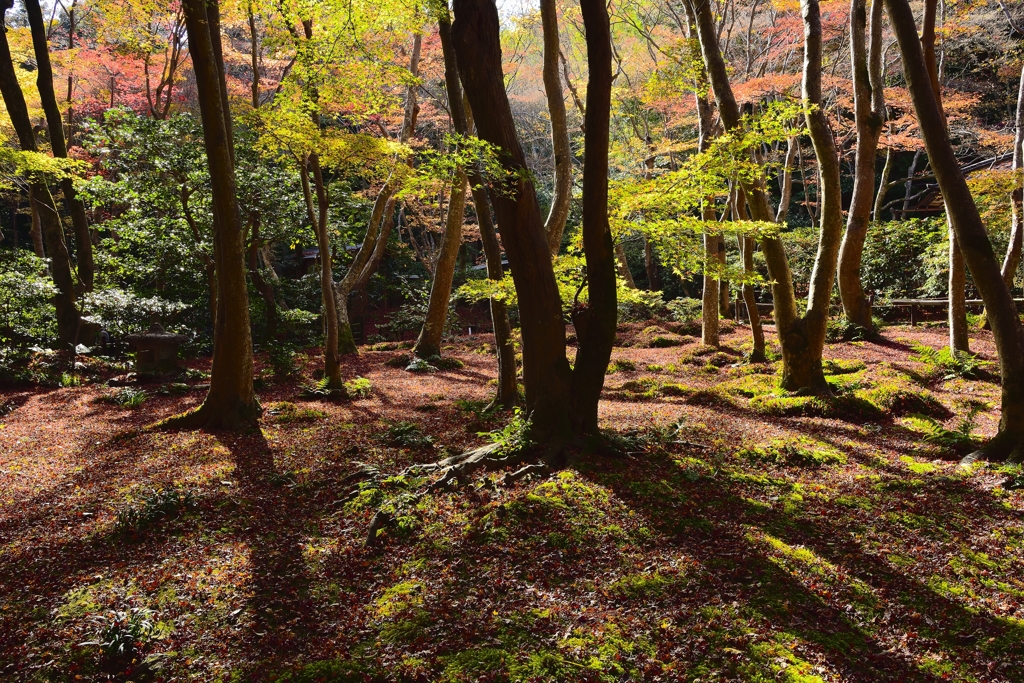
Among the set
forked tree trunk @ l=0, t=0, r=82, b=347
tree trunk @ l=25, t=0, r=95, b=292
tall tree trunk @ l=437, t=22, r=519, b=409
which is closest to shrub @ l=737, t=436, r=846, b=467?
tall tree trunk @ l=437, t=22, r=519, b=409

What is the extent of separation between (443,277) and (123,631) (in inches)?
384

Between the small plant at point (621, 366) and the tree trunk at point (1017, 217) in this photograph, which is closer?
the tree trunk at point (1017, 217)

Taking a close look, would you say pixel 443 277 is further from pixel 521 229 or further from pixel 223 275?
pixel 521 229

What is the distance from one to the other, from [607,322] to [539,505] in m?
1.77

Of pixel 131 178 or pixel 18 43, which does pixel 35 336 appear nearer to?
pixel 131 178

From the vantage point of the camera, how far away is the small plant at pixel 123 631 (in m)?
2.87

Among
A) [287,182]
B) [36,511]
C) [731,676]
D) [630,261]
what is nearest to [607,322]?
[731,676]

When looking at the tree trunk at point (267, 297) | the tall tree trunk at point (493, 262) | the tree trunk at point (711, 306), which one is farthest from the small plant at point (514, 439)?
the tree trunk at point (267, 297)

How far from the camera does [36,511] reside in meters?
5.04

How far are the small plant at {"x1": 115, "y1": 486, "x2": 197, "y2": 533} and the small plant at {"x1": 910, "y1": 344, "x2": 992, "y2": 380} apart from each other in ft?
30.3

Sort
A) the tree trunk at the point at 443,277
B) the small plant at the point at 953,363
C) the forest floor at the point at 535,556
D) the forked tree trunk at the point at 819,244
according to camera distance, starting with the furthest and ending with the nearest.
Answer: the tree trunk at the point at 443,277, the small plant at the point at 953,363, the forked tree trunk at the point at 819,244, the forest floor at the point at 535,556

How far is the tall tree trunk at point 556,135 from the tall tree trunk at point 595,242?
2567mm

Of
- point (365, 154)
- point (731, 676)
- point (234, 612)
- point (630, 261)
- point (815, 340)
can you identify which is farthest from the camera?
point (630, 261)

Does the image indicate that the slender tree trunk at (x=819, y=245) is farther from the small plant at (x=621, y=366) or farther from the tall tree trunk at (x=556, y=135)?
the small plant at (x=621, y=366)
